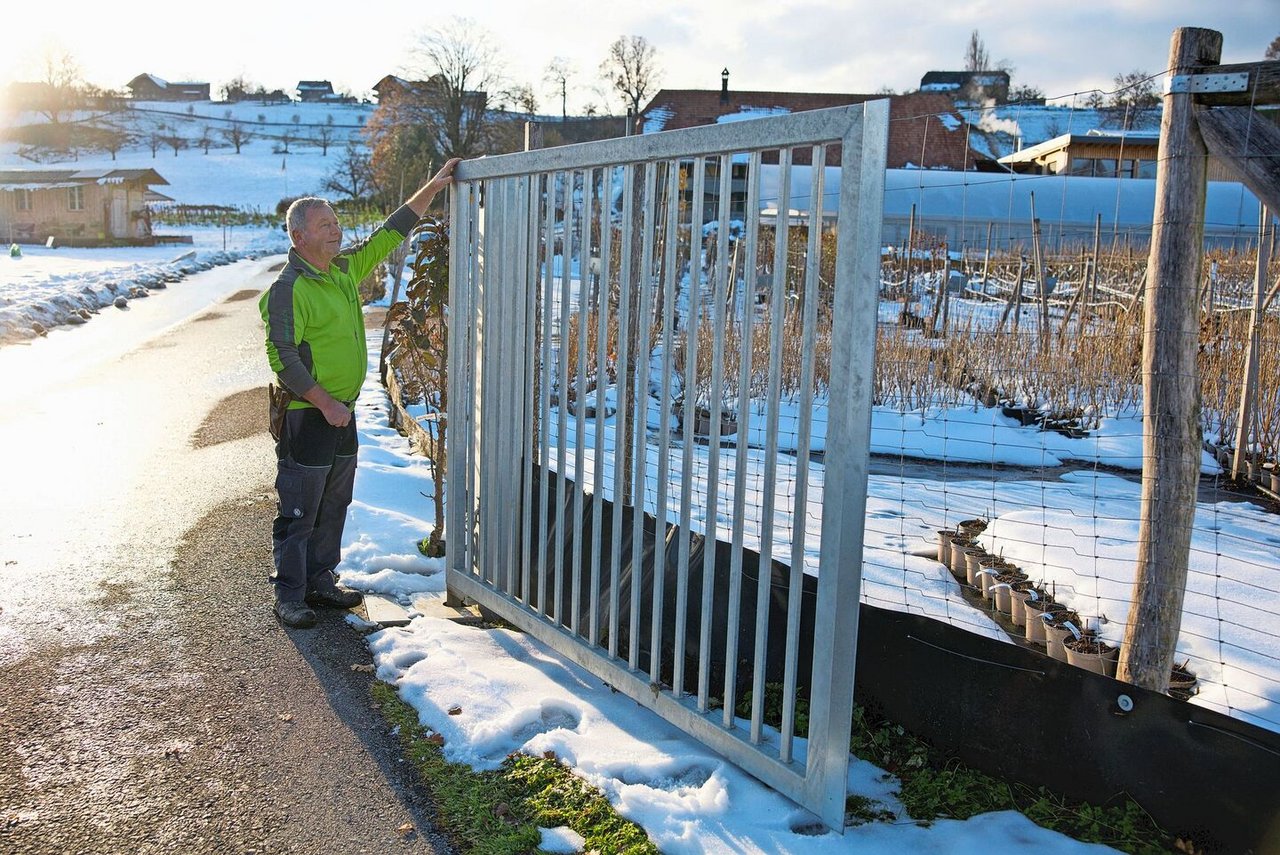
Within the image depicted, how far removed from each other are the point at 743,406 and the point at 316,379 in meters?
2.45

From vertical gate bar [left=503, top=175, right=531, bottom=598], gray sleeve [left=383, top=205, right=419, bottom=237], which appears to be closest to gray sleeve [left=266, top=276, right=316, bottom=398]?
gray sleeve [left=383, top=205, right=419, bottom=237]

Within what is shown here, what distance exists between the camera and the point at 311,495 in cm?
500

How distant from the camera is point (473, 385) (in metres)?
4.99

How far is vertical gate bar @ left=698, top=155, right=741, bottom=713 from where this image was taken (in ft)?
10.6

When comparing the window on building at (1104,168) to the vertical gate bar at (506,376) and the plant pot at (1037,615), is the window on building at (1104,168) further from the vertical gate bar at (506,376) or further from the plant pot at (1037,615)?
the vertical gate bar at (506,376)

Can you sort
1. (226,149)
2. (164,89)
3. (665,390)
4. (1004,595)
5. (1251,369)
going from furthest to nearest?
(164,89) → (226,149) → (1251,369) → (1004,595) → (665,390)

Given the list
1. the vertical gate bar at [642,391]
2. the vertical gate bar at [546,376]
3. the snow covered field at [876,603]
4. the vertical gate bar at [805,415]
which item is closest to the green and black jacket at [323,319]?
the vertical gate bar at [546,376]

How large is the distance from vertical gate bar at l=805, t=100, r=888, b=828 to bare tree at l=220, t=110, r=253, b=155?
108 metres

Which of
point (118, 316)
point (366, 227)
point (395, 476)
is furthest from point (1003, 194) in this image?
point (395, 476)

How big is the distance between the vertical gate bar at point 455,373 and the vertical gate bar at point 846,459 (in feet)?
8.02

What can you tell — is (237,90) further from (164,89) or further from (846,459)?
(846,459)

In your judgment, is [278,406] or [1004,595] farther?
[1004,595]

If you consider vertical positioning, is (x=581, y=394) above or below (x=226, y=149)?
below

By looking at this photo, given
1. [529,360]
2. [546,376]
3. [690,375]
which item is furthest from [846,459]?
[529,360]
